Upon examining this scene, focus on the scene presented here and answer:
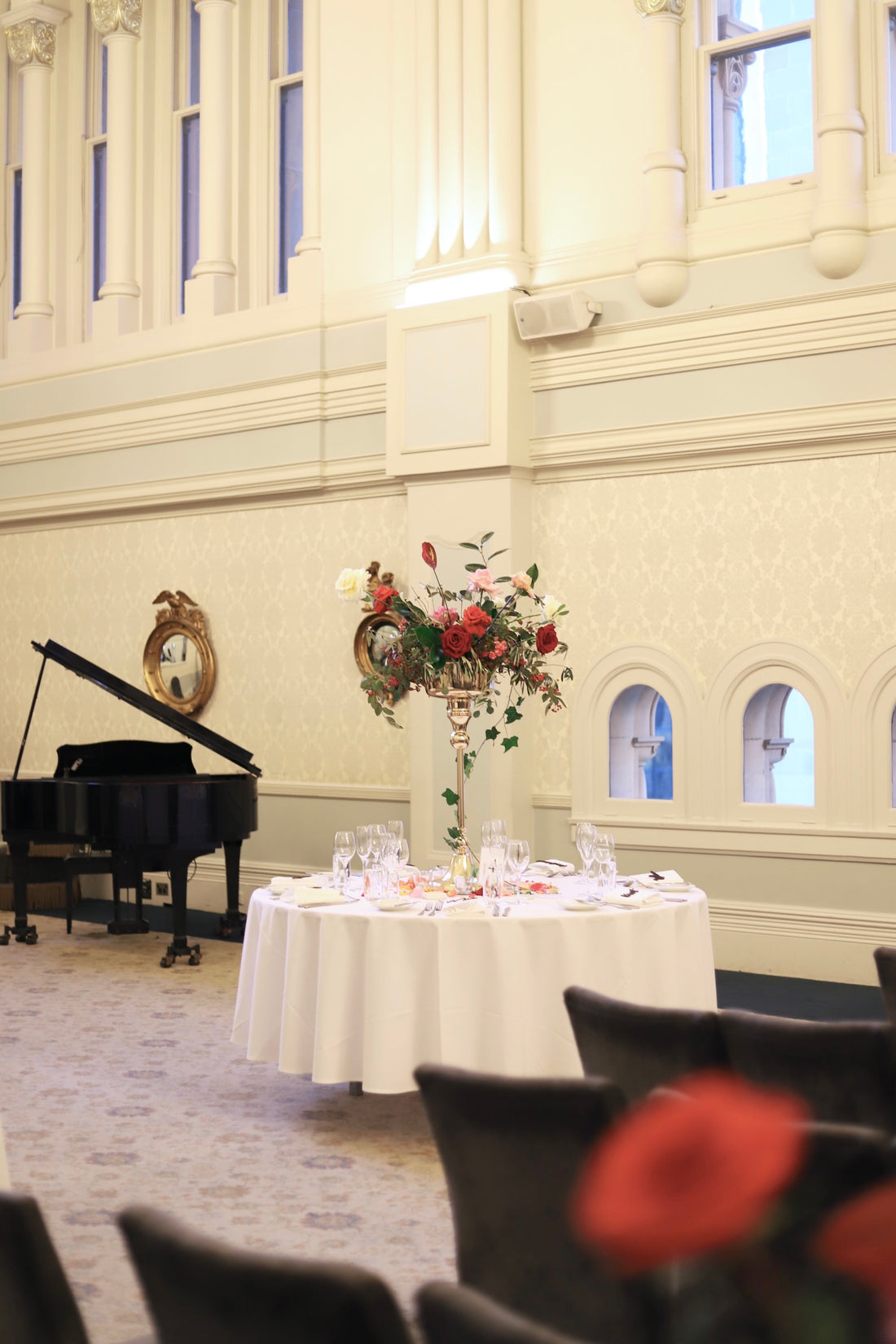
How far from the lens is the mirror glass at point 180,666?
10.8 meters

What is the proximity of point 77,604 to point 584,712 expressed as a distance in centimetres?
492

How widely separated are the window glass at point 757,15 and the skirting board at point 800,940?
5031 millimetres

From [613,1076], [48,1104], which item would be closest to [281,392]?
[48,1104]

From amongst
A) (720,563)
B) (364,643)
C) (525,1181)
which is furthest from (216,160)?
(525,1181)

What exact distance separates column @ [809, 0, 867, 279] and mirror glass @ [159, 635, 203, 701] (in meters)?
5.40

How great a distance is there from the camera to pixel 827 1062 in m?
2.90

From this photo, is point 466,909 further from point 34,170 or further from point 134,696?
point 34,170

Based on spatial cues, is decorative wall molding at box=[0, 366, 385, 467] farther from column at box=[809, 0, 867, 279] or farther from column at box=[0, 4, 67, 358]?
column at box=[809, 0, 867, 279]

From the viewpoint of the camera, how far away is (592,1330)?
91.7 inches

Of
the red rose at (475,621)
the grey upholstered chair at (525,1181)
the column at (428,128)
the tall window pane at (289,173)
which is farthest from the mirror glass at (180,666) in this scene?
the grey upholstered chair at (525,1181)

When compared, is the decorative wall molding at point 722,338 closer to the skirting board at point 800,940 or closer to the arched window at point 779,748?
the arched window at point 779,748

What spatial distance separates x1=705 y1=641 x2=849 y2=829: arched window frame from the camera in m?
7.80

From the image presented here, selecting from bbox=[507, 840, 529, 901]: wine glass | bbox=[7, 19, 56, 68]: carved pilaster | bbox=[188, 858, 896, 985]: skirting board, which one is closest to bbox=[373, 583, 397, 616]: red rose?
bbox=[507, 840, 529, 901]: wine glass

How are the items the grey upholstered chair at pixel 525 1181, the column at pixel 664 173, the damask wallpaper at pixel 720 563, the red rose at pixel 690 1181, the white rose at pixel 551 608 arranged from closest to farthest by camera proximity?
the red rose at pixel 690 1181 → the grey upholstered chair at pixel 525 1181 → the white rose at pixel 551 608 → the damask wallpaper at pixel 720 563 → the column at pixel 664 173
